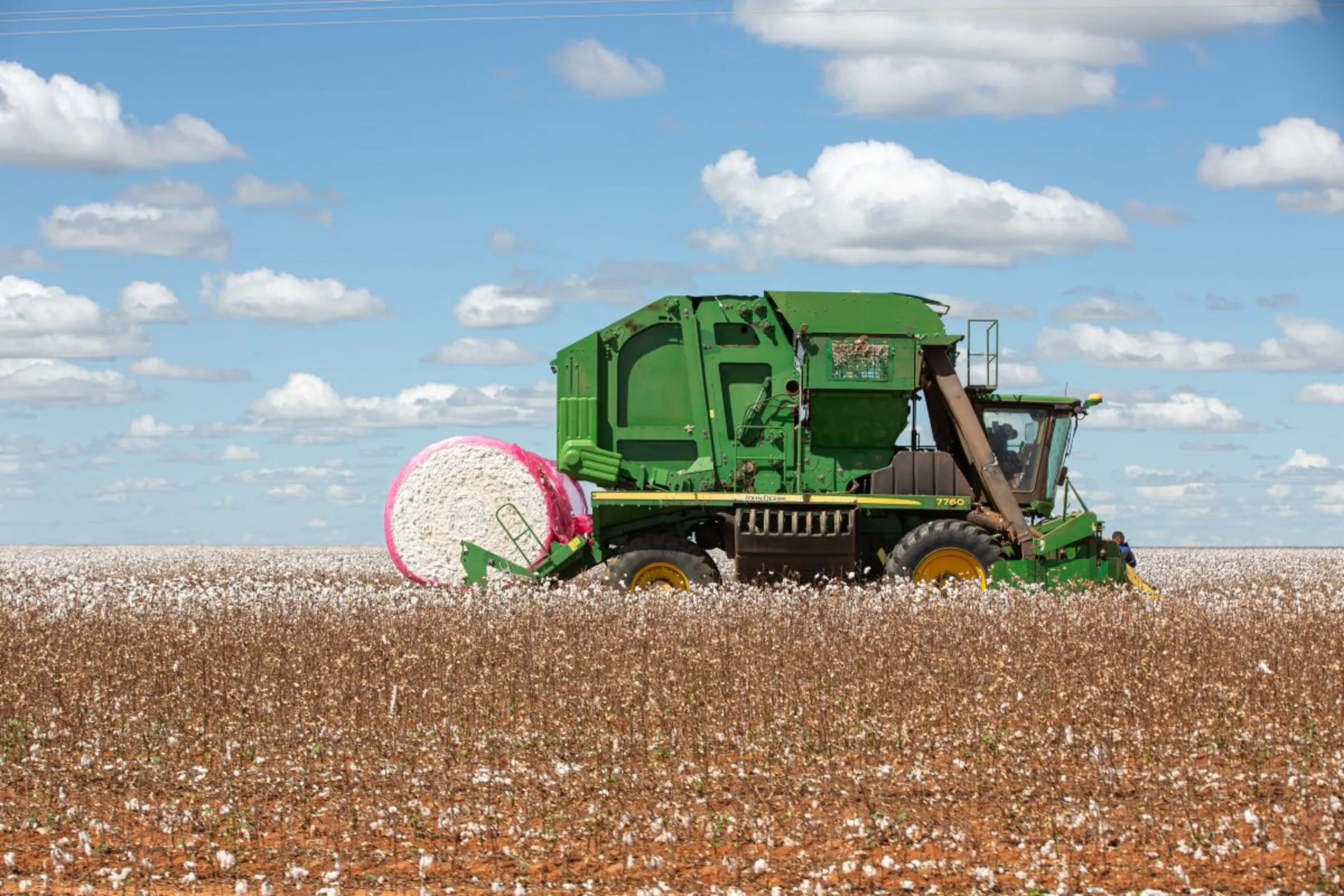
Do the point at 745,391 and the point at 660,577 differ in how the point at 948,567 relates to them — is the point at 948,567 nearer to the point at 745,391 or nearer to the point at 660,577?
the point at 745,391

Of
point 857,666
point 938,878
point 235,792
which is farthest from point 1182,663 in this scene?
point 235,792

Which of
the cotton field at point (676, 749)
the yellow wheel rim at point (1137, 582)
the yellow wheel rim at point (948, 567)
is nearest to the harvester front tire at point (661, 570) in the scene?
the cotton field at point (676, 749)

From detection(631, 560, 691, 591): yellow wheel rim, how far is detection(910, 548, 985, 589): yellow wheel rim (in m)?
2.53

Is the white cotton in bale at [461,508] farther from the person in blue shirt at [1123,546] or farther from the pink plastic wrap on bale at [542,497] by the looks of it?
the person in blue shirt at [1123,546]

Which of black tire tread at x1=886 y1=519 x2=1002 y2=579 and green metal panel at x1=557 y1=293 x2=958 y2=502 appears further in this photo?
green metal panel at x1=557 y1=293 x2=958 y2=502

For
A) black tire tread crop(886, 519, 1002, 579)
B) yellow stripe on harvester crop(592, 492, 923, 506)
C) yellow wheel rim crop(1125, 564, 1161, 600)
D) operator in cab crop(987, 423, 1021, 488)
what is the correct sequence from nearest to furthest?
black tire tread crop(886, 519, 1002, 579) < yellow stripe on harvester crop(592, 492, 923, 506) < yellow wheel rim crop(1125, 564, 1161, 600) < operator in cab crop(987, 423, 1021, 488)

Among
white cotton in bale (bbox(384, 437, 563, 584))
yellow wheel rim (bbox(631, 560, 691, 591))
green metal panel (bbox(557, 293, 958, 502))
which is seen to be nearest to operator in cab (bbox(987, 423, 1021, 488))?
green metal panel (bbox(557, 293, 958, 502))

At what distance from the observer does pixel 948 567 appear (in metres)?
17.3

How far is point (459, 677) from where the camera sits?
37.6ft

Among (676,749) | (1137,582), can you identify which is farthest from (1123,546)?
(676,749)

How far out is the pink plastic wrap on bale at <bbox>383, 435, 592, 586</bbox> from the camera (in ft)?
61.2

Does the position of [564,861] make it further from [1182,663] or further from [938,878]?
[1182,663]

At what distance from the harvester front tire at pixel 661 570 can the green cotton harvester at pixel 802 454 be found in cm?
2

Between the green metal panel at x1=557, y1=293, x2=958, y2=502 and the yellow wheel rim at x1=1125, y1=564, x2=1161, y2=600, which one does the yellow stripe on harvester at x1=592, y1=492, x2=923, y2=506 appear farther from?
the yellow wheel rim at x1=1125, y1=564, x2=1161, y2=600
